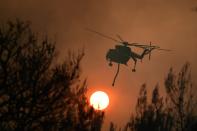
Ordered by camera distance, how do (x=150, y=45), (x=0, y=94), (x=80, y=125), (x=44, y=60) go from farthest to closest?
(x=150, y=45), (x=80, y=125), (x=44, y=60), (x=0, y=94)

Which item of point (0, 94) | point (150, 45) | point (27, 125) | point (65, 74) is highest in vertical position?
point (150, 45)

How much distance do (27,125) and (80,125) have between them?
17.9ft

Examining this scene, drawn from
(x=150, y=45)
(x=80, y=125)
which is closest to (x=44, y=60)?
(x=80, y=125)

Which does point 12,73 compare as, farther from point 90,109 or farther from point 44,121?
point 90,109

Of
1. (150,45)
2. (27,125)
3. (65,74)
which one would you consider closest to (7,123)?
(27,125)

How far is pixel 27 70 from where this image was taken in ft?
78.5

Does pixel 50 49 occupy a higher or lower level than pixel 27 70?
higher

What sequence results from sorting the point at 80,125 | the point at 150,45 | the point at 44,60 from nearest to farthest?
the point at 44,60 < the point at 80,125 < the point at 150,45

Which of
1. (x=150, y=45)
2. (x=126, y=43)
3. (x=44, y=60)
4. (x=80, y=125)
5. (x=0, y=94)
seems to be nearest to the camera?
(x=0, y=94)

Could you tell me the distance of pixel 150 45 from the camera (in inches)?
1236

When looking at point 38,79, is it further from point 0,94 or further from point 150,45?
point 150,45

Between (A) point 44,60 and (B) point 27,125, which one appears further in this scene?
(A) point 44,60

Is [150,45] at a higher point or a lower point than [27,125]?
higher

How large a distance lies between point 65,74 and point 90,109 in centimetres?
427
